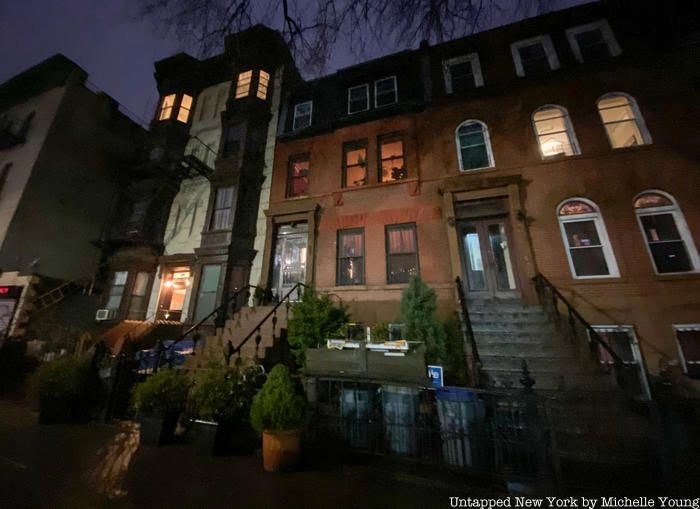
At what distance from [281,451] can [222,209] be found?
1106 centimetres

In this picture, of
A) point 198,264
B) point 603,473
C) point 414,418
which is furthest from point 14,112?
point 603,473

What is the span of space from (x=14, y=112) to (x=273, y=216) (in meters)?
19.1

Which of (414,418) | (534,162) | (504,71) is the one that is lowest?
(414,418)

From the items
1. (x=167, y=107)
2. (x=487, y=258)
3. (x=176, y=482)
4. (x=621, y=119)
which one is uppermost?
(x=167, y=107)

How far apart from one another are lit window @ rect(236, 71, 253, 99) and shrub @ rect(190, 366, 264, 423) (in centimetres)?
1480

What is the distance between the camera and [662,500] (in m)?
3.23

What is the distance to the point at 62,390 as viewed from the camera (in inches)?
232

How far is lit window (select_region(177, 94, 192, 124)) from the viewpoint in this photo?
624 inches

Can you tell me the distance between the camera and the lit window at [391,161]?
1142 cm

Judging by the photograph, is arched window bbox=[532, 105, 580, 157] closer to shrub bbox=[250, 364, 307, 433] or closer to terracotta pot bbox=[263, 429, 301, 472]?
shrub bbox=[250, 364, 307, 433]

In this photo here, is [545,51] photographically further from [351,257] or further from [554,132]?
[351,257]

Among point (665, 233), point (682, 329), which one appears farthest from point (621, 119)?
point (682, 329)

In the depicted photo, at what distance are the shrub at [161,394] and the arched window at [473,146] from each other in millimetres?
10803

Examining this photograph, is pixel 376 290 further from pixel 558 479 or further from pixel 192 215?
pixel 192 215
